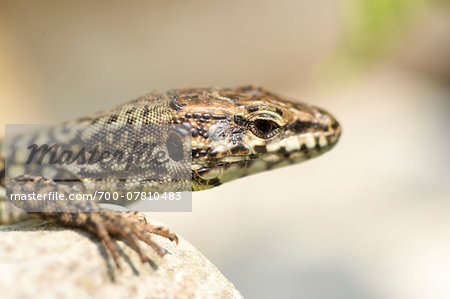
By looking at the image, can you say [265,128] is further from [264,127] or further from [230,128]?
[230,128]

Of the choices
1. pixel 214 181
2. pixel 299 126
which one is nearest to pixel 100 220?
pixel 214 181

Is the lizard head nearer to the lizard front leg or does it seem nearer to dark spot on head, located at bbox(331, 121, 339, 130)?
dark spot on head, located at bbox(331, 121, 339, 130)

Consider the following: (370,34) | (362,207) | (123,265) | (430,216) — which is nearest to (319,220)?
(362,207)

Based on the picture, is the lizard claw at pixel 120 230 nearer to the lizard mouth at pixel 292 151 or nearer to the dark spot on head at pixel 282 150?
the lizard mouth at pixel 292 151

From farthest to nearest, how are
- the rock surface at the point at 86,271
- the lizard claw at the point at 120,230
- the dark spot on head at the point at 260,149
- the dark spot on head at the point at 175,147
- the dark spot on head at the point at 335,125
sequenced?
the dark spot on head at the point at 335,125 → the dark spot on head at the point at 260,149 → the dark spot on head at the point at 175,147 → the lizard claw at the point at 120,230 → the rock surface at the point at 86,271

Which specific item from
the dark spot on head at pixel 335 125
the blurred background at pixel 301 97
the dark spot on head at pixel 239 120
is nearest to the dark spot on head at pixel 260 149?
the dark spot on head at pixel 239 120

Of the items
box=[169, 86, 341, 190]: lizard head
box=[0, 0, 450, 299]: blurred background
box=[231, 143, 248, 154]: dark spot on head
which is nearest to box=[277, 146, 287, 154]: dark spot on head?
box=[169, 86, 341, 190]: lizard head

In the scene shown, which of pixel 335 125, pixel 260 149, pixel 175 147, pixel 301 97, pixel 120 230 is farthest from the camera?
pixel 301 97
